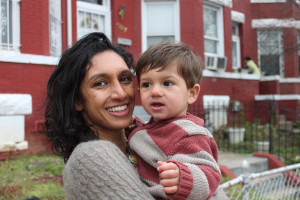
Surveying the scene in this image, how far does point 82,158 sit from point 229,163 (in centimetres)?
542

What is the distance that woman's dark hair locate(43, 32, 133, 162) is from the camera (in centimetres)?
182

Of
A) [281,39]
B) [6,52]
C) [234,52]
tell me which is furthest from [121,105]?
[234,52]

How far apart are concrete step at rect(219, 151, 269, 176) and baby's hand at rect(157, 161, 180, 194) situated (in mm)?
4926

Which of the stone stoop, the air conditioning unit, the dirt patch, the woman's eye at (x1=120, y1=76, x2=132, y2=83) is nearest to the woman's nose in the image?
the woman's eye at (x1=120, y1=76, x2=132, y2=83)

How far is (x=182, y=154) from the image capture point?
1.56 m

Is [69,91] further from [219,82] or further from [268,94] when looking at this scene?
[268,94]

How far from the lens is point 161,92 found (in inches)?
69.1

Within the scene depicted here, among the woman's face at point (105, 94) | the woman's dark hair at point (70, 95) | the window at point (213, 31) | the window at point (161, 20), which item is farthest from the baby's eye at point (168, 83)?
the window at point (213, 31)

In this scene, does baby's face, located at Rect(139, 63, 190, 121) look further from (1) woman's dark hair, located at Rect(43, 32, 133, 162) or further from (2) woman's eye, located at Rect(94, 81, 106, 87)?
(1) woman's dark hair, located at Rect(43, 32, 133, 162)

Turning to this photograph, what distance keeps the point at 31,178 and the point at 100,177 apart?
10.8 ft

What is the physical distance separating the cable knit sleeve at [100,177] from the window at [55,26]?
576cm

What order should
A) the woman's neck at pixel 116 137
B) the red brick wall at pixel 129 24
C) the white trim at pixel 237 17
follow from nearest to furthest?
the woman's neck at pixel 116 137, the red brick wall at pixel 129 24, the white trim at pixel 237 17

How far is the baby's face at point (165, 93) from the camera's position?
5.76 ft

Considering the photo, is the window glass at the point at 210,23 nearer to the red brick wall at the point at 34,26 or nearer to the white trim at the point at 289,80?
the white trim at the point at 289,80
